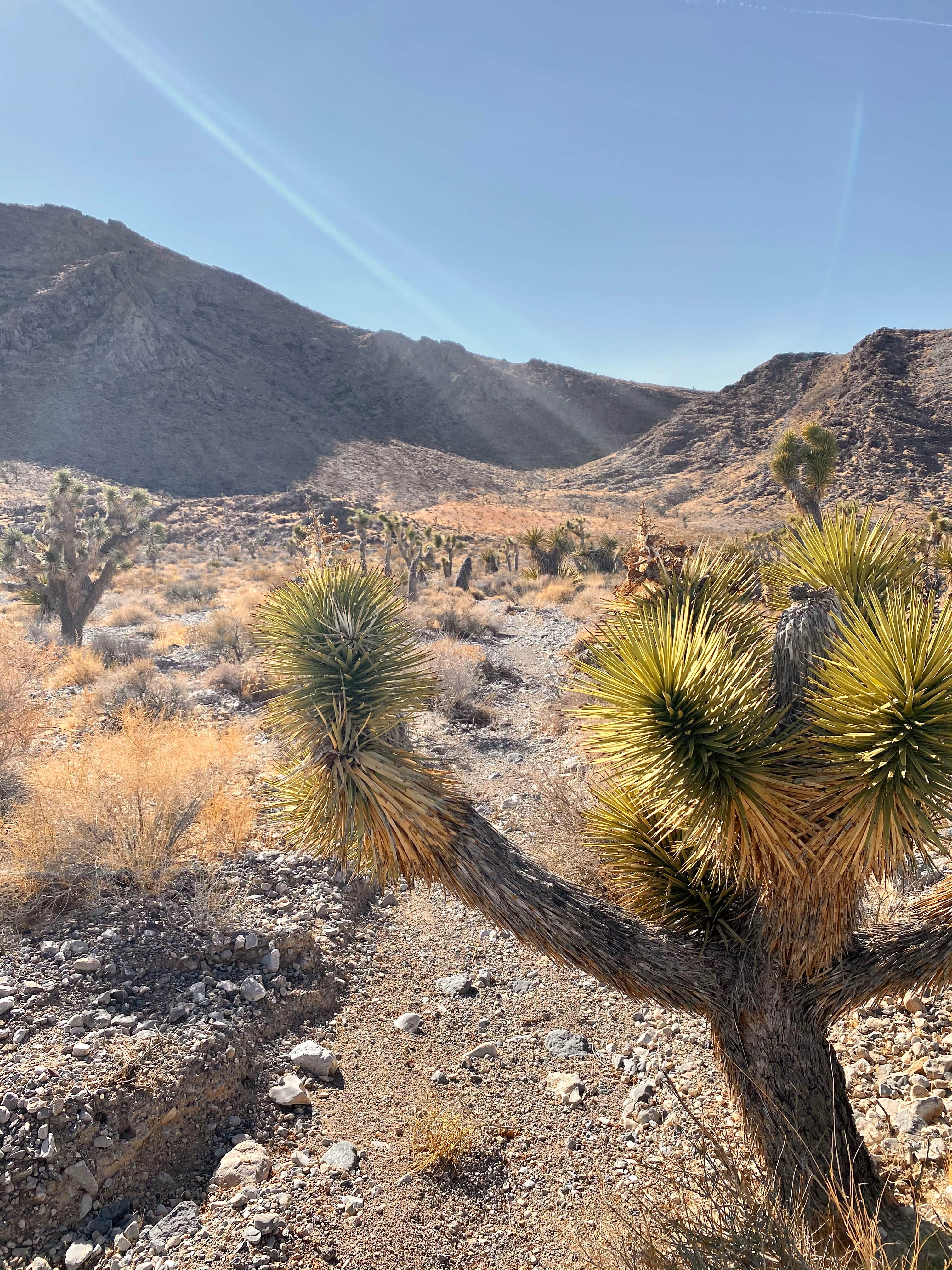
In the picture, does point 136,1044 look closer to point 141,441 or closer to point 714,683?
point 714,683

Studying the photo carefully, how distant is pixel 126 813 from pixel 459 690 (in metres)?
6.12

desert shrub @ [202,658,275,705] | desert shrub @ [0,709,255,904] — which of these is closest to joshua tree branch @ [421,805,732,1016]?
desert shrub @ [0,709,255,904]

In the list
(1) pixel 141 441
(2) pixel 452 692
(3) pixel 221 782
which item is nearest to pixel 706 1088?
(3) pixel 221 782

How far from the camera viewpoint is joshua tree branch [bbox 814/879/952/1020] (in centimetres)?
290

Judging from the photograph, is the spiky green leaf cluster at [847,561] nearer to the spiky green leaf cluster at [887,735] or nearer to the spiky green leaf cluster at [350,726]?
the spiky green leaf cluster at [887,735]

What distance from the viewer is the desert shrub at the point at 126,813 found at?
466 cm

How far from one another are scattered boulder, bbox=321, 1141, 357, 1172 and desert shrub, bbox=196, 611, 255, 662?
8.80 m

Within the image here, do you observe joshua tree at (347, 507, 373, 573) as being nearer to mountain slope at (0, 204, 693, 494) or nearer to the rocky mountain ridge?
the rocky mountain ridge

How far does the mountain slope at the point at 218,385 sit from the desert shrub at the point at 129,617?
3642cm

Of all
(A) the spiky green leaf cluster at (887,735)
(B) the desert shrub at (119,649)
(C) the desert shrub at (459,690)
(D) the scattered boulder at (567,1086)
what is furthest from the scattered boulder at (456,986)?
(B) the desert shrub at (119,649)

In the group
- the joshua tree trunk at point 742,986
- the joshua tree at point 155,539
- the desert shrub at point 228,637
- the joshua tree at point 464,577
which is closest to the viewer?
the joshua tree trunk at point 742,986

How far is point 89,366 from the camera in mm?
60812

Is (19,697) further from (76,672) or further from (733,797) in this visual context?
(733,797)

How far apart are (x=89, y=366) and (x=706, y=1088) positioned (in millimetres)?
73210
